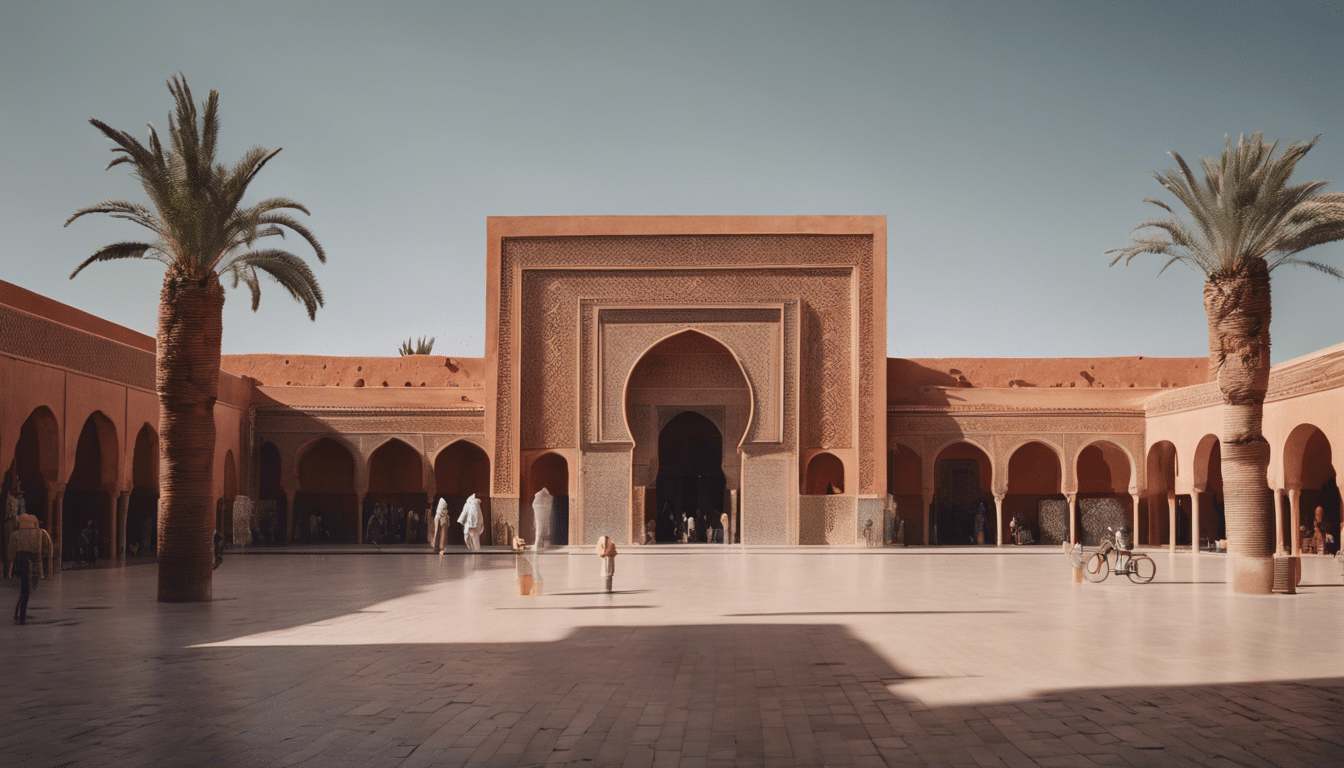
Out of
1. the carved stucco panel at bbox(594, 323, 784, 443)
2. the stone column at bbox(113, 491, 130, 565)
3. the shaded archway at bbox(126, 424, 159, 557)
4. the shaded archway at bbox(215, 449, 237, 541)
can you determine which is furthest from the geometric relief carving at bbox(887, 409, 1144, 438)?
the stone column at bbox(113, 491, 130, 565)

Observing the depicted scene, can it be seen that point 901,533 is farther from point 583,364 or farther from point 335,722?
point 335,722

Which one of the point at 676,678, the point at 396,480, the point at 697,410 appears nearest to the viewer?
the point at 676,678

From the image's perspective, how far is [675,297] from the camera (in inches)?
1014

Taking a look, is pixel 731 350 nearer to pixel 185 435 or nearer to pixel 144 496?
pixel 144 496

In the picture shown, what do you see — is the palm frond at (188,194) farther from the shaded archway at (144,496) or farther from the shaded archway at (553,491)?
the shaded archway at (553,491)

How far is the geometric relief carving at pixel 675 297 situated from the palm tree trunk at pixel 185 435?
13.9 metres

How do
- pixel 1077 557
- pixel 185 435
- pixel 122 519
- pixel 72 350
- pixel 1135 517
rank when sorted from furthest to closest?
pixel 1135 517, pixel 122 519, pixel 72 350, pixel 1077 557, pixel 185 435

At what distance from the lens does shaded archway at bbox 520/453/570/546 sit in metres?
25.4

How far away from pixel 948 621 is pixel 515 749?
5.66 m

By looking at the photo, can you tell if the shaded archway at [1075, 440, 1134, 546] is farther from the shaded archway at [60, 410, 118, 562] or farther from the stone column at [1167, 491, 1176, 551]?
the shaded archway at [60, 410, 118, 562]

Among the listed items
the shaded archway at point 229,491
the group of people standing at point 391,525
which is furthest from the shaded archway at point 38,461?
the group of people standing at point 391,525

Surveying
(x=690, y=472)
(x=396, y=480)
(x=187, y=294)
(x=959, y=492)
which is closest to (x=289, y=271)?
(x=187, y=294)

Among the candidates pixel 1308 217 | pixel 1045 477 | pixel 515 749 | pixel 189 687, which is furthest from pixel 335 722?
pixel 1045 477

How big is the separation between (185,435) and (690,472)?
62.4 ft
